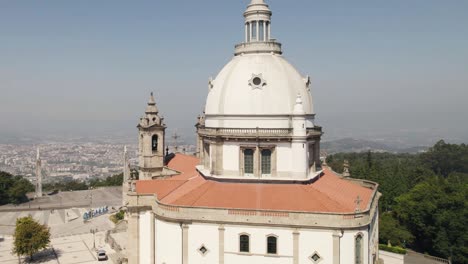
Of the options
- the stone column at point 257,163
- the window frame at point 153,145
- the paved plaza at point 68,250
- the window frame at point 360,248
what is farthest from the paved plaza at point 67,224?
the window frame at point 360,248

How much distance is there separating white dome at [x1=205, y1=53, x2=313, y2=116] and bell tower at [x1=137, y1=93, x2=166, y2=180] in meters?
14.7

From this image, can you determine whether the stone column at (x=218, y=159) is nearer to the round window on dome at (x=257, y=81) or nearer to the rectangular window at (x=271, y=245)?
the round window on dome at (x=257, y=81)

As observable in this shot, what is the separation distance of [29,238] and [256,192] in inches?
1142

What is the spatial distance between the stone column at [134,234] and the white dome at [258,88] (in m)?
11.9

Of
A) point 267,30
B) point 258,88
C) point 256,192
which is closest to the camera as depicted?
point 256,192

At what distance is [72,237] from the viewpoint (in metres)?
58.6

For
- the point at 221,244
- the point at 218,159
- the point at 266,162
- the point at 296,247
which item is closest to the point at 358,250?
the point at 296,247

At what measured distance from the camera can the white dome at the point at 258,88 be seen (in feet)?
122

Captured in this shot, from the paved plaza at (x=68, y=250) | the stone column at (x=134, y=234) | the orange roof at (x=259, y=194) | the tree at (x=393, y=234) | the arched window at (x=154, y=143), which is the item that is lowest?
the paved plaza at (x=68, y=250)

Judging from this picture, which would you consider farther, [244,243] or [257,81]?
[257,81]

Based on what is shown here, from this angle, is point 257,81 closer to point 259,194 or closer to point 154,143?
point 259,194

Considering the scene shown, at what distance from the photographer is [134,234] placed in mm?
36562

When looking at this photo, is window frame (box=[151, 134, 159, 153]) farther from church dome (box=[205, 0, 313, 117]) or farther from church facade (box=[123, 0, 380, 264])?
church dome (box=[205, 0, 313, 117])

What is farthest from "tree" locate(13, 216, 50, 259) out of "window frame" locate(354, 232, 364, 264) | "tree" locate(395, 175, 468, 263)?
"tree" locate(395, 175, 468, 263)
